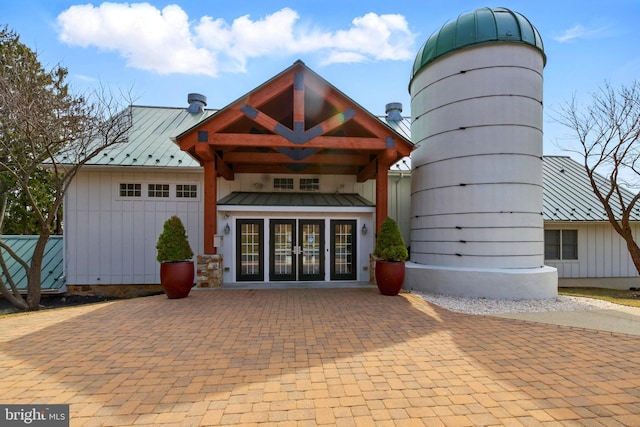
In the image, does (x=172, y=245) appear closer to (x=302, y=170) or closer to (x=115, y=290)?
(x=115, y=290)

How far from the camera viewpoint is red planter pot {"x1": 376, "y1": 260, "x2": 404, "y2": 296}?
8.00 metres

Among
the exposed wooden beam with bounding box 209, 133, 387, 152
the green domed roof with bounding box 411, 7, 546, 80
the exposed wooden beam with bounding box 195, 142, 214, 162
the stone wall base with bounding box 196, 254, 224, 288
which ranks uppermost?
the green domed roof with bounding box 411, 7, 546, 80

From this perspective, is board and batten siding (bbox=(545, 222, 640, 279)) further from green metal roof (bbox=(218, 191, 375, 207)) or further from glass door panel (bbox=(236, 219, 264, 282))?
glass door panel (bbox=(236, 219, 264, 282))

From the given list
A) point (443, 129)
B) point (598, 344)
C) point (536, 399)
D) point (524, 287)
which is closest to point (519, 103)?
point (443, 129)

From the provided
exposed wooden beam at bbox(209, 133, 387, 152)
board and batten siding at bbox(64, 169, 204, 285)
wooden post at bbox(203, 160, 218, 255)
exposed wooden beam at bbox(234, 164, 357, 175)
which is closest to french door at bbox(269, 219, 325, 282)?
wooden post at bbox(203, 160, 218, 255)

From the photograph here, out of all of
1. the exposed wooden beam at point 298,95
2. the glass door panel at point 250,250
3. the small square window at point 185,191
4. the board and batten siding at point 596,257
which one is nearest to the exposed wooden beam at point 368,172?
the exposed wooden beam at point 298,95

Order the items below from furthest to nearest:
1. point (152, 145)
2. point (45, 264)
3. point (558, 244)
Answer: point (558, 244) < point (152, 145) < point (45, 264)

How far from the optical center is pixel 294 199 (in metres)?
10.2

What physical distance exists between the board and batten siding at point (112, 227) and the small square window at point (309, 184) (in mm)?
4133

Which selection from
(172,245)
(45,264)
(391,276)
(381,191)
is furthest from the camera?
(45,264)

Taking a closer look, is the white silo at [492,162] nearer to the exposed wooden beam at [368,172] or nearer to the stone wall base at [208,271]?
the exposed wooden beam at [368,172]

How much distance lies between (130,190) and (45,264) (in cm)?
414

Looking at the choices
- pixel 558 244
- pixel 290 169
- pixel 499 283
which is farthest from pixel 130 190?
pixel 558 244

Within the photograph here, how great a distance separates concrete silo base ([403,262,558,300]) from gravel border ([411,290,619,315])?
19cm
